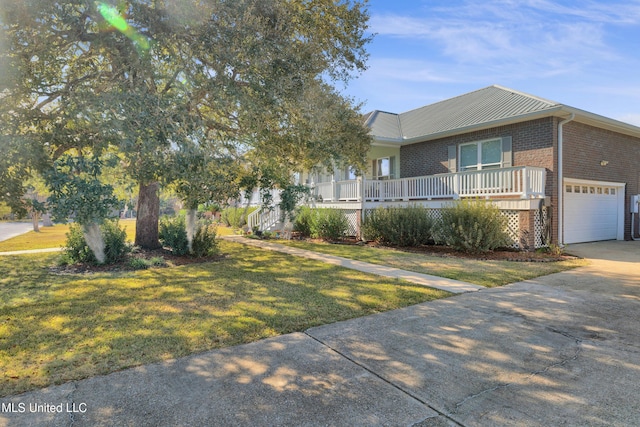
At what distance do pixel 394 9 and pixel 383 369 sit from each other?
31.6 ft

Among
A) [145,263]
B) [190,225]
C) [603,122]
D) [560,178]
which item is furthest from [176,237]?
[603,122]

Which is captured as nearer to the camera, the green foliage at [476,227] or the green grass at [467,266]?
the green grass at [467,266]

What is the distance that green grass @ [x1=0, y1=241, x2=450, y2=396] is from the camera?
12.1ft

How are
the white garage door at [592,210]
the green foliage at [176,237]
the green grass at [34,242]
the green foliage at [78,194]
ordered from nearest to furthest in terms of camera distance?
the green foliage at [78,194] → the green foliage at [176,237] → the white garage door at [592,210] → the green grass at [34,242]

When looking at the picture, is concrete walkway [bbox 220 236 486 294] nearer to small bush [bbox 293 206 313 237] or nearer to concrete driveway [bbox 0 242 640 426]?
concrete driveway [bbox 0 242 640 426]

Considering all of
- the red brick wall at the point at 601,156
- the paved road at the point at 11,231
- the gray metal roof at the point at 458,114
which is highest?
the gray metal roof at the point at 458,114

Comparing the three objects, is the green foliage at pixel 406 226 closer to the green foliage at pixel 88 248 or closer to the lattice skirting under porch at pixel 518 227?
the lattice skirting under porch at pixel 518 227

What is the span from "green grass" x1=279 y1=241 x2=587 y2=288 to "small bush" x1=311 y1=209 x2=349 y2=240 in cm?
420

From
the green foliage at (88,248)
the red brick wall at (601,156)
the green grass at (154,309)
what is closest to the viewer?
the green grass at (154,309)

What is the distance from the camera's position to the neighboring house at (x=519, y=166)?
11680 millimetres

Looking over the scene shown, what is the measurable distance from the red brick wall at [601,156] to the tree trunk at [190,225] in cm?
1242

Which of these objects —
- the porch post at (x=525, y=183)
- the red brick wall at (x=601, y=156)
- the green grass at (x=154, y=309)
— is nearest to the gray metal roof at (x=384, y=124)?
the porch post at (x=525, y=183)

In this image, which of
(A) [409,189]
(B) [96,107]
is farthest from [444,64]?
(B) [96,107]

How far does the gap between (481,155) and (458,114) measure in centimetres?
272
